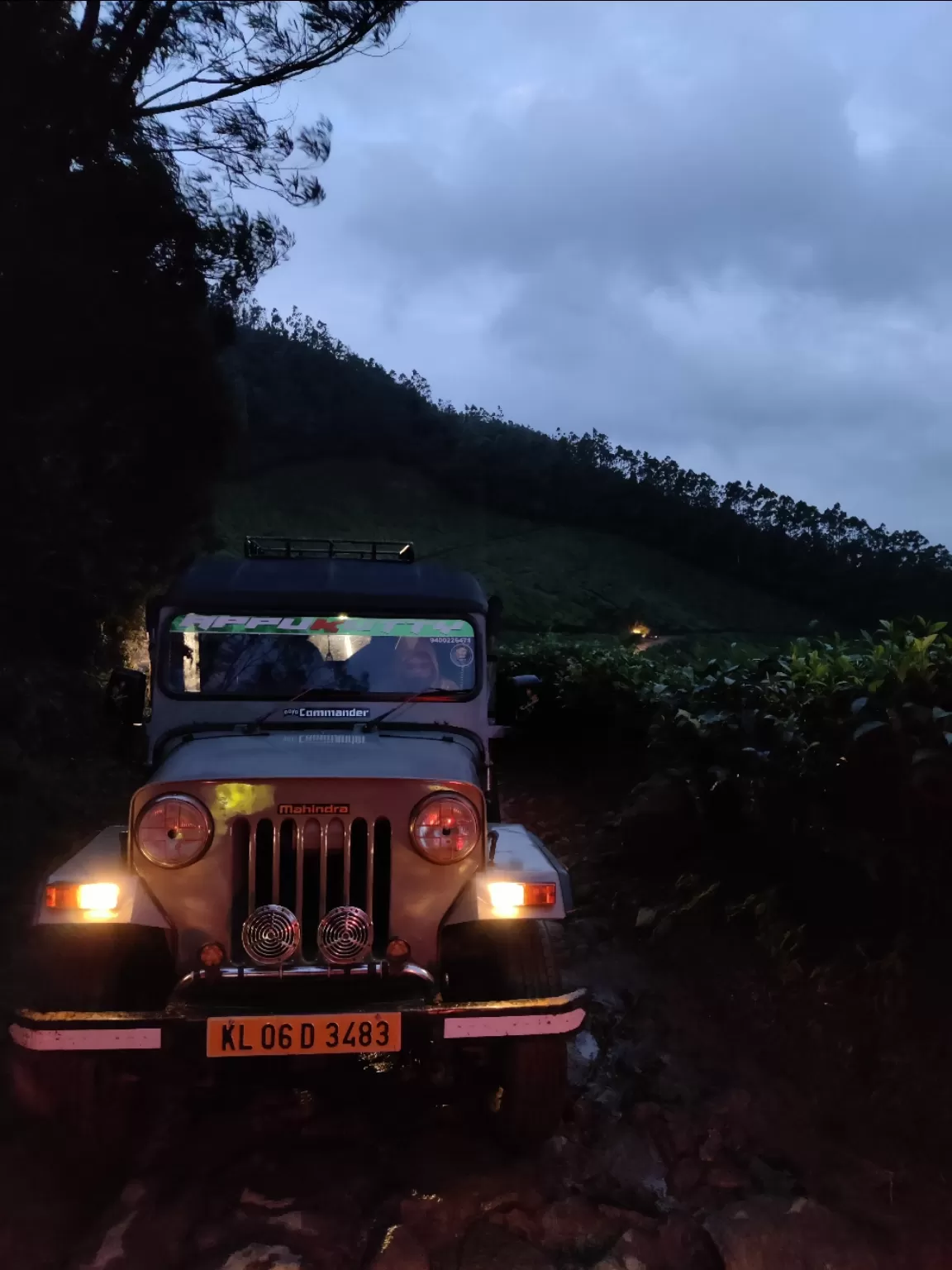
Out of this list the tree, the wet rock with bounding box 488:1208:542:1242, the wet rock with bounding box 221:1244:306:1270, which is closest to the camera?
the wet rock with bounding box 221:1244:306:1270

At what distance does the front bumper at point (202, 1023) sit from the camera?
8.67 ft

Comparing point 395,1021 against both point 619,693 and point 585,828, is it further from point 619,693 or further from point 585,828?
point 619,693

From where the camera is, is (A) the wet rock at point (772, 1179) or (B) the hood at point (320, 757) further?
(B) the hood at point (320, 757)

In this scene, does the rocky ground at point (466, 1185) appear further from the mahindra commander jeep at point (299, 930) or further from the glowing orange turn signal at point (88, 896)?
the glowing orange turn signal at point (88, 896)

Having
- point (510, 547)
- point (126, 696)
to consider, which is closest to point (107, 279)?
point (126, 696)

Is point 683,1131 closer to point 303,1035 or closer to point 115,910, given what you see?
point 303,1035

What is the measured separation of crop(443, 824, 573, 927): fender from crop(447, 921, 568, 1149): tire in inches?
2.3

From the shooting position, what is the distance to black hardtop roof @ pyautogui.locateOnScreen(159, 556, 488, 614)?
13.6 feet

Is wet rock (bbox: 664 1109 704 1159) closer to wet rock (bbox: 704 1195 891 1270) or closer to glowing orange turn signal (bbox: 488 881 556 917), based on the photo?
wet rock (bbox: 704 1195 891 1270)

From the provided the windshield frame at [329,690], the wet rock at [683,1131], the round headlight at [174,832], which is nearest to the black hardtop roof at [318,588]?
the windshield frame at [329,690]

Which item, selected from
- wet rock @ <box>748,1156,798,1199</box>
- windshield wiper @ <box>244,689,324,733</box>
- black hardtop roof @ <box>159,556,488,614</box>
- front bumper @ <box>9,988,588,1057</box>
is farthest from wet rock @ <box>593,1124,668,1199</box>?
black hardtop roof @ <box>159,556,488,614</box>

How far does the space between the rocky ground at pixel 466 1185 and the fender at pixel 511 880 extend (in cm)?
88

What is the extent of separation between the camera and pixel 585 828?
723 centimetres

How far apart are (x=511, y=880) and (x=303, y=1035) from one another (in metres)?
0.89
